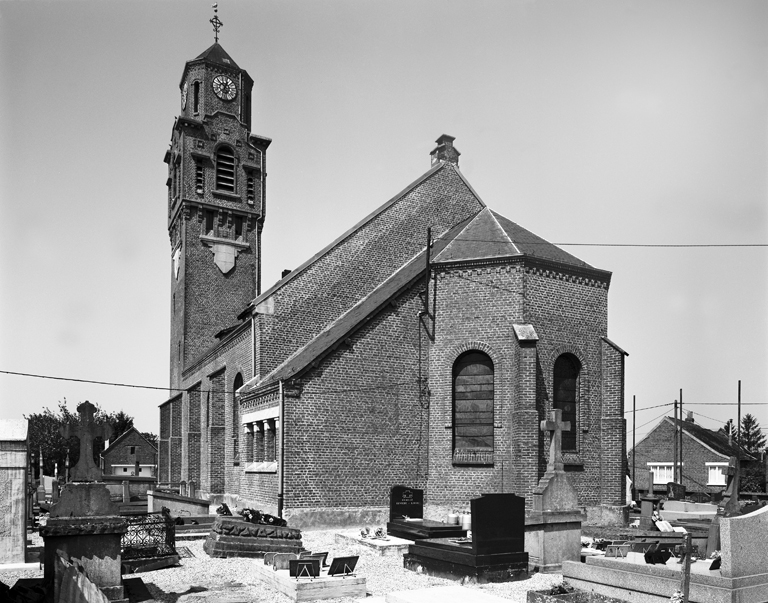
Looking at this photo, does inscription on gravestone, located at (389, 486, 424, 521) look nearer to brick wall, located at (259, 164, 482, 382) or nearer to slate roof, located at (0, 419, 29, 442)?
brick wall, located at (259, 164, 482, 382)

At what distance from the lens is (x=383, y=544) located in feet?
52.2

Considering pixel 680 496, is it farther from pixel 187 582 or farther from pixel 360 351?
pixel 187 582

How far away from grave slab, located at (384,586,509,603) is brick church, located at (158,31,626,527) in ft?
31.0

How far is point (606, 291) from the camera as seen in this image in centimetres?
2294

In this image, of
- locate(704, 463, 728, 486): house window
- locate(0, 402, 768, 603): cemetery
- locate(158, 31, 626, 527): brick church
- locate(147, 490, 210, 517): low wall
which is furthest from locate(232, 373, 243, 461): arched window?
locate(704, 463, 728, 486): house window

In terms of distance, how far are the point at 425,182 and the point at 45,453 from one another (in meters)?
49.0

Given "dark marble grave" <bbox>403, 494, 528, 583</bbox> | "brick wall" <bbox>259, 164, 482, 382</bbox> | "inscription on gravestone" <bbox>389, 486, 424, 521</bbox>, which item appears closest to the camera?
"dark marble grave" <bbox>403, 494, 528, 583</bbox>

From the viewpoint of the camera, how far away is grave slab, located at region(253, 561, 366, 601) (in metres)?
11.1

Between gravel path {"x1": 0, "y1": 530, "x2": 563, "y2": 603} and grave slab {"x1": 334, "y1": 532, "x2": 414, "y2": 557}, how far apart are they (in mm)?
173

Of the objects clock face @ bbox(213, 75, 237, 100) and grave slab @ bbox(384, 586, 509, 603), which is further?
clock face @ bbox(213, 75, 237, 100)

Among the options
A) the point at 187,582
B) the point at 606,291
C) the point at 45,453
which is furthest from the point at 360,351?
→ the point at 45,453

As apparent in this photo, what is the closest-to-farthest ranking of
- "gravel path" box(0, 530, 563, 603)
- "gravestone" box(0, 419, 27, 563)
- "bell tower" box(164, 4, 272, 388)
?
1. "gravel path" box(0, 530, 563, 603)
2. "gravestone" box(0, 419, 27, 563)
3. "bell tower" box(164, 4, 272, 388)

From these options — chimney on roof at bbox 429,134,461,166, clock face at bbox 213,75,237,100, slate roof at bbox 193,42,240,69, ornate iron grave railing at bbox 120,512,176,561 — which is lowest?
ornate iron grave railing at bbox 120,512,176,561

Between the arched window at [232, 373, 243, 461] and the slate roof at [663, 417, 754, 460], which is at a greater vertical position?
the arched window at [232, 373, 243, 461]
